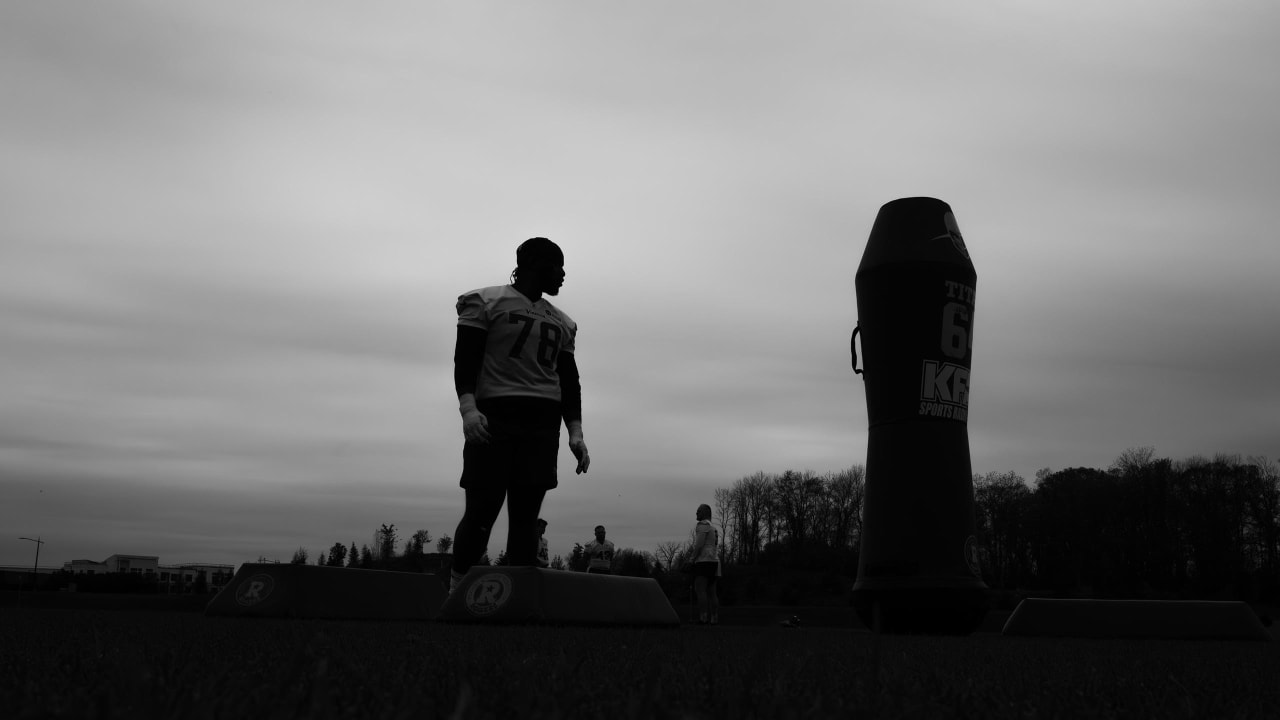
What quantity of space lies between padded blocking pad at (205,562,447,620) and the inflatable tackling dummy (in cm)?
326

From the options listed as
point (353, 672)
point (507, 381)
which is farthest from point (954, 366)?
point (353, 672)

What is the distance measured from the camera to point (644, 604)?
6.51 m

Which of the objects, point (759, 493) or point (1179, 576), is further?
point (759, 493)

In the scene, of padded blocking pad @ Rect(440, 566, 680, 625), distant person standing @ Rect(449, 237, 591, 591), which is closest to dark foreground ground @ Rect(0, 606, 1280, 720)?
padded blocking pad @ Rect(440, 566, 680, 625)

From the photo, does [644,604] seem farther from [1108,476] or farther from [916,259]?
[1108,476]

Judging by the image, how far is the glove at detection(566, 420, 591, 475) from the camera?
6.27m

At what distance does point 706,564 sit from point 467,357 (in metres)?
9.65

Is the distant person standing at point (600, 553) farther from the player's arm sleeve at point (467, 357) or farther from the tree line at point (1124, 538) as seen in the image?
the tree line at point (1124, 538)

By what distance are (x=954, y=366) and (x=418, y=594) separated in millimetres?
4130

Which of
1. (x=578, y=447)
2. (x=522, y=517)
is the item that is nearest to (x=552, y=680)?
(x=522, y=517)

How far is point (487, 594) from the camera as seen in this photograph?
550 centimetres

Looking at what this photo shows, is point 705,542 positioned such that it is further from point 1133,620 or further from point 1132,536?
point 1132,536

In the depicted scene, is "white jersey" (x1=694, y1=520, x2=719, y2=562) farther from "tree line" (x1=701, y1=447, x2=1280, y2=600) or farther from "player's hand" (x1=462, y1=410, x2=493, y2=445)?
"tree line" (x1=701, y1=447, x2=1280, y2=600)

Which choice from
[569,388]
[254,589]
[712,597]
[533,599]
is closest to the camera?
[533,599]
